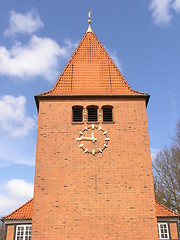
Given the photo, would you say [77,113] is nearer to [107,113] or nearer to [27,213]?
[107,113]

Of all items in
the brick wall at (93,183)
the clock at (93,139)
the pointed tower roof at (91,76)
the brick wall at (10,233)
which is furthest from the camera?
the pointed tower roof at (91,76)

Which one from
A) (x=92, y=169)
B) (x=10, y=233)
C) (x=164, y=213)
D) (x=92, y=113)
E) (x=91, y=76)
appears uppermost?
(x=91, y=76)


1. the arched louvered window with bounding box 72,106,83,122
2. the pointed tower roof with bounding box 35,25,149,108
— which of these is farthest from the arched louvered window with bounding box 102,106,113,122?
the arched louvered window with bounding box 72,106,83,122

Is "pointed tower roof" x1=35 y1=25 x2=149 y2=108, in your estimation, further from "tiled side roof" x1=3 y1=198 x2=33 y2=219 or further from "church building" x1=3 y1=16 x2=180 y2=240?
"tiled side roof" x1=3 y1=198 x2=33 y2=219

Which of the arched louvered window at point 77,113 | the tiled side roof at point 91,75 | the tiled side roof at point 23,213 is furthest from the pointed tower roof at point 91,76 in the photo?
the tiled side roof at point 23,213

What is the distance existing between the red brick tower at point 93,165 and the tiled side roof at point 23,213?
256cm

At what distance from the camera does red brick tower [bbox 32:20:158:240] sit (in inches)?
525

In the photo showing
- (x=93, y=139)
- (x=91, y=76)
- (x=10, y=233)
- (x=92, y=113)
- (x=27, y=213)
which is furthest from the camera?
(x=91, y=76)

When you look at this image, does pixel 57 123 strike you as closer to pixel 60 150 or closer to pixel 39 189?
pixel 60 150

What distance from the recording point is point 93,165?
14.4 m

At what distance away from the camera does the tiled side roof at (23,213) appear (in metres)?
15.8

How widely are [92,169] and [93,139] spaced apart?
1.36m

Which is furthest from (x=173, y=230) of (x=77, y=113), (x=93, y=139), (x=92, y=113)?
(x=77, y=113)

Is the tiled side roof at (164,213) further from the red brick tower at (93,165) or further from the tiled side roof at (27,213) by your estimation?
the red brick tower at (93,165)
